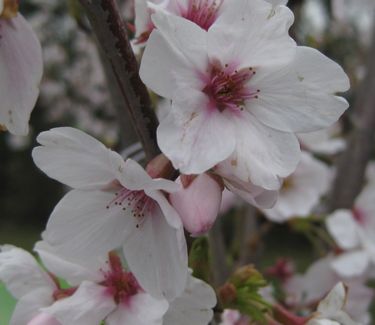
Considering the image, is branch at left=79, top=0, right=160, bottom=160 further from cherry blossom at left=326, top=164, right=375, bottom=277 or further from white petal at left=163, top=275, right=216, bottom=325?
cherry blossom at left=326, top=164, right=375, bottom=277

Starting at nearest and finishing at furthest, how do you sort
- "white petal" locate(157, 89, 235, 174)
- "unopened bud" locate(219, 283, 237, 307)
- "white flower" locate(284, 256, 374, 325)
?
"white petal" locate(157, 89, 235, 174), "unopened bud" locate(219, 283, 237, 307), "white flower" locate(284, 256, 374, 325)

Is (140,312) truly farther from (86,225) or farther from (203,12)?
(203,12)

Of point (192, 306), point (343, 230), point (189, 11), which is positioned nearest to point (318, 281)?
point (343, 230)

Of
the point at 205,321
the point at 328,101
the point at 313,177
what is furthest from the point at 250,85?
the point at 313,177

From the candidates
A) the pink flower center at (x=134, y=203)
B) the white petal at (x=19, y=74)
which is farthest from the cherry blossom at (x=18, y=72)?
the pink flower center at (x=134, y=203)

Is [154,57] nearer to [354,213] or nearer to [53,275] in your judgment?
[53,275]

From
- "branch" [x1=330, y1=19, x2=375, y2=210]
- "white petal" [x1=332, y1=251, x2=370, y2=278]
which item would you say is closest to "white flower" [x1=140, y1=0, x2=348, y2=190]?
"white petal" [x1=332, y1=251, x2=370, y2=278]
